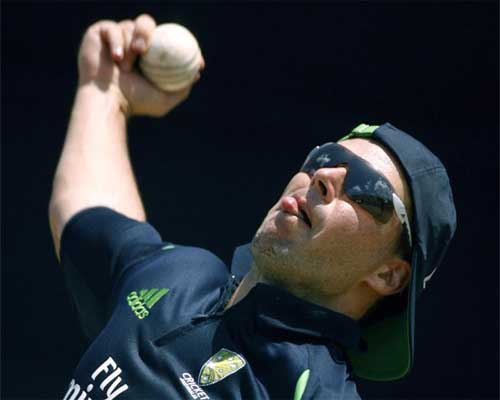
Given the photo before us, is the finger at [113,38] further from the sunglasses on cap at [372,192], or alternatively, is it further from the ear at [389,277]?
the ear at [389,277]

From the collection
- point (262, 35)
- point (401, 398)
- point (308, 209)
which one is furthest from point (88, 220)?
point (262, 35)

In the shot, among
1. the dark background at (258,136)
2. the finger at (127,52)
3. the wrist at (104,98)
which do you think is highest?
the finger at (127,52)

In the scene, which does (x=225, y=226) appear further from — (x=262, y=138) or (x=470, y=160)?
(x=470, y=160)

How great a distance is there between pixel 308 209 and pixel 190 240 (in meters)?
3.17

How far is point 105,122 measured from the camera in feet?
11.4

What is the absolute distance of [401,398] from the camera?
5441mm

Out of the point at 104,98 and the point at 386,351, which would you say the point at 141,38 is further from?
the point at 386,351

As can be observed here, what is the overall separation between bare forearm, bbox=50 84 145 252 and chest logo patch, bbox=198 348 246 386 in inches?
27.5

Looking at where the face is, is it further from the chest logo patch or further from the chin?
the chest logo patch

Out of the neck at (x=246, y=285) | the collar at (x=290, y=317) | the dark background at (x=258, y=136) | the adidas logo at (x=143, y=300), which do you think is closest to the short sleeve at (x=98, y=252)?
the adidas logo at (x=143, y=300)

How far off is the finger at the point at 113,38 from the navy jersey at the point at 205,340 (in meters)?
0.67

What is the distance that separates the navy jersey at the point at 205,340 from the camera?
2789 millimetres

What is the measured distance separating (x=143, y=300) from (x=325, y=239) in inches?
20.4

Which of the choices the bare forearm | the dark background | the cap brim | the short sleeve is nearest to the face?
the cap brim
